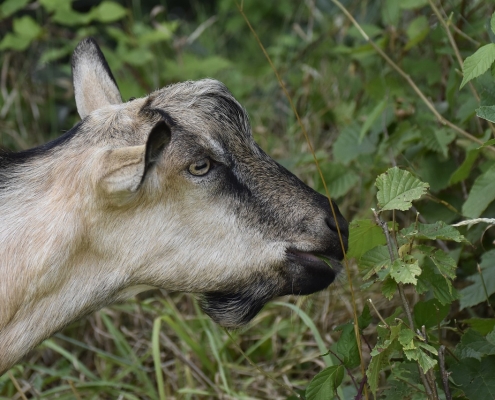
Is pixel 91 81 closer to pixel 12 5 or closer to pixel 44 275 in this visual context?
pixel 44 275

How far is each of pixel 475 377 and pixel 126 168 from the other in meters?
1.40

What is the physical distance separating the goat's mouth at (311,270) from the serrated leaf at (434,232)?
0.38 meters

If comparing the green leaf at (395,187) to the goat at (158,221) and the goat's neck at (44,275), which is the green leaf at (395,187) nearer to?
the goat at (158,221)

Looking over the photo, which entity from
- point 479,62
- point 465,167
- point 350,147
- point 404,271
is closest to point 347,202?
point 350,147

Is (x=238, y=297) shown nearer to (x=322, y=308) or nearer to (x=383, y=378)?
(x=383, y=378)

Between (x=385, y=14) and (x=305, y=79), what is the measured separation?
1.72m

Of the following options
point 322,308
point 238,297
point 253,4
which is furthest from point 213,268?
point 253,4

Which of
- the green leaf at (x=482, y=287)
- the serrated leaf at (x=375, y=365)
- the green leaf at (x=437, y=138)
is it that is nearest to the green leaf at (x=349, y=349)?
the serrated leaf at (x=375, y=365)

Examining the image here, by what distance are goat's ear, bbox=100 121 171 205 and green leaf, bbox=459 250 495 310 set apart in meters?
1.47

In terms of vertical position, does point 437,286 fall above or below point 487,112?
below

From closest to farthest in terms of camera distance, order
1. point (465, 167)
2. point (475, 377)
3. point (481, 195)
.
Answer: point (475, 377)
point (481, 195)
point (465, 167)

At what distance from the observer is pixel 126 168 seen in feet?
8.61

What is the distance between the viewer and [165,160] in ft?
9.16

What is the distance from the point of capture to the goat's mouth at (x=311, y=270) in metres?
2.96
